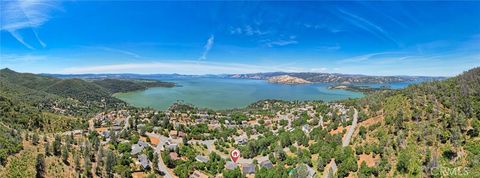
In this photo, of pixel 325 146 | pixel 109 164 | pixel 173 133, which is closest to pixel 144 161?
pixel 109 164

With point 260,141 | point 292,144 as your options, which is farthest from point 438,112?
point 260,141

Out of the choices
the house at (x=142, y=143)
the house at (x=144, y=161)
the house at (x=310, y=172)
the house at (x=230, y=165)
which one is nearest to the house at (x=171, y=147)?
the house at (x=142, y=143)

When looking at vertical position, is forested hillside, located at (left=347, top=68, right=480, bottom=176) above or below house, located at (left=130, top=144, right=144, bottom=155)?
above

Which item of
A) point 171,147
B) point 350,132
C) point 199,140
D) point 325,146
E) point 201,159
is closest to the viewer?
point 325,146

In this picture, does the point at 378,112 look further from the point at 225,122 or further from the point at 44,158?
the point at 44,158

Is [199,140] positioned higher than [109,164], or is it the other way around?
[109,164]

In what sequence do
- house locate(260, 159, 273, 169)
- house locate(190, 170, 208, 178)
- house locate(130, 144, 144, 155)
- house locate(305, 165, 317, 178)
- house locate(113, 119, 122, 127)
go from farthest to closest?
house locate(113, 119, 122, 127) < house locate(130, 144, 144, 155) < house locate(260, 159, 273, 169) < house locate(190, 170, 208, 178) < house locate(305, 165, 317, 178)

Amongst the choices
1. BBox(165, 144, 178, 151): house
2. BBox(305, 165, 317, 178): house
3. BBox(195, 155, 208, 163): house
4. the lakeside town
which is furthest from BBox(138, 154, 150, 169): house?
BBox(305, 165, 317, 178): house

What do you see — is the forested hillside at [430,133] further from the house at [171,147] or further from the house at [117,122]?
the house at [117,122]

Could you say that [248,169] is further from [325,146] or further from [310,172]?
[325,146]

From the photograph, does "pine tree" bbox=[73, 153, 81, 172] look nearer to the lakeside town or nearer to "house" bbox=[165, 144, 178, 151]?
the lakeside town
